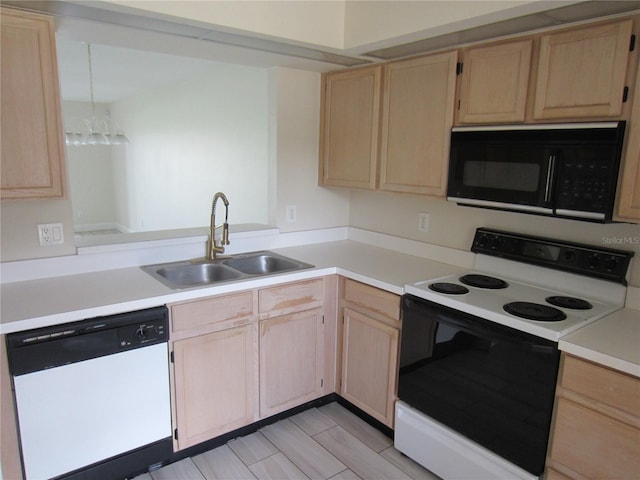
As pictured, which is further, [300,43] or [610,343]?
[300,43]

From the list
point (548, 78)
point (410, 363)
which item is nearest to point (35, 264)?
point (410, 363)

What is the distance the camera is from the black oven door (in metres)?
1.69

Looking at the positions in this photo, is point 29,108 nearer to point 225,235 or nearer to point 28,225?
point 28,225

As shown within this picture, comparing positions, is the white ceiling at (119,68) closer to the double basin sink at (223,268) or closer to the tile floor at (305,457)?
the double basin sink at (223,268)

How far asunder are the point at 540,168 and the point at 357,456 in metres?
1.69

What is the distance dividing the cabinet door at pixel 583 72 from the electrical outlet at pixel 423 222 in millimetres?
1011

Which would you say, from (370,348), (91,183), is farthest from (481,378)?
(91,183)

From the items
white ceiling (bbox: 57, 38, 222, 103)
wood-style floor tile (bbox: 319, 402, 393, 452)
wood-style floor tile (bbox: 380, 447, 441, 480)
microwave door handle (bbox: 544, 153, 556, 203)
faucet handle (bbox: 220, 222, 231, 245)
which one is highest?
white ceiling (bbox: 57, 38, 222, 103)

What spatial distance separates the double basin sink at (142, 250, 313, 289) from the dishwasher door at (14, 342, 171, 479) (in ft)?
1.65

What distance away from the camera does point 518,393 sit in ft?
5.75

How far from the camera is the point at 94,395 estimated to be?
1.82 metres

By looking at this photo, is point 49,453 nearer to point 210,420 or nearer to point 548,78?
point 210,420

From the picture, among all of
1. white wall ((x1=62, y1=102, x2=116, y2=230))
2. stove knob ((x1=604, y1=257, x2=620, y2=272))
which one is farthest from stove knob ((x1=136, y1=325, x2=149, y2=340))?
white wall ((x1=62, y1=102, x2=116, y2=230))

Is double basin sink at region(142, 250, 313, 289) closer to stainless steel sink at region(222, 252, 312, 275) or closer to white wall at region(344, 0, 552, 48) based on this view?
stainless steel sink at region(222, 252, 312, 275)
